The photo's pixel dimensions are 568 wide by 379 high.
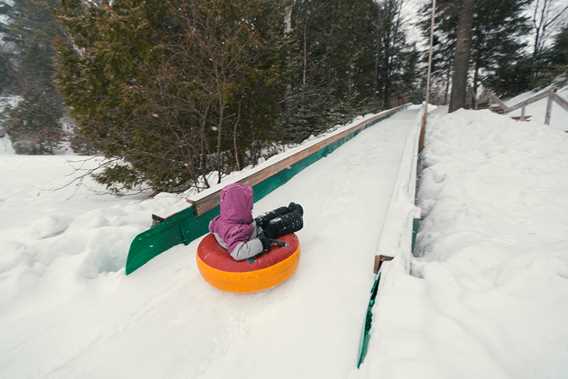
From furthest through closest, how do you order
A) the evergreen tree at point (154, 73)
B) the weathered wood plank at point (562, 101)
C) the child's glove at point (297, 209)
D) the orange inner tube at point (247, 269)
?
the evergreen tree at point (154, 73) < the weathered wood plank at point (562, 101) < the child's glove at point (297, 209) < the orange inner tube at point (247, 269)

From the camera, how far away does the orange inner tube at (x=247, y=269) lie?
1.74 meters

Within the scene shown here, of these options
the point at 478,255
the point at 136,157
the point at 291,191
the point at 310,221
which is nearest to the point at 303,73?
the point at 136,157

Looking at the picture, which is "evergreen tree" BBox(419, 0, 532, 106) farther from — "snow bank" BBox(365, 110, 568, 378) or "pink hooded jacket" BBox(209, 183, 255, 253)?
"pink hooded jacket" BBox(209, 183, 255, 253)

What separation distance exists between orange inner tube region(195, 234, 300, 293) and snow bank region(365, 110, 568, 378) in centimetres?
69

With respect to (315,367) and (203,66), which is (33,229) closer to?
(315,367)

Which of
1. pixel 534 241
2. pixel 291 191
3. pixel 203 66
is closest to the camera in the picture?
pixel 534 241

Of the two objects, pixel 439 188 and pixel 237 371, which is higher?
pixel 439 188

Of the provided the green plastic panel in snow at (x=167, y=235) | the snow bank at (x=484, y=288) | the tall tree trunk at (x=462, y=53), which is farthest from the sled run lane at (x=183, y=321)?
the tall tree trunk at (x=462, y=53)

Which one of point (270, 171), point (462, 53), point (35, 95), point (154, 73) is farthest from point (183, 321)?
point (35, 95)

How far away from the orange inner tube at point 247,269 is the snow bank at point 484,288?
0.69 meters

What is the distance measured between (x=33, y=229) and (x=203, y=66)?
15.7 ft

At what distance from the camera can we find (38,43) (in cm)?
2170

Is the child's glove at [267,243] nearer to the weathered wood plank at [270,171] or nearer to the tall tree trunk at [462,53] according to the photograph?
the weathered wood plank at [270,171]

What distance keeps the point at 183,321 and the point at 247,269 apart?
54 cm
